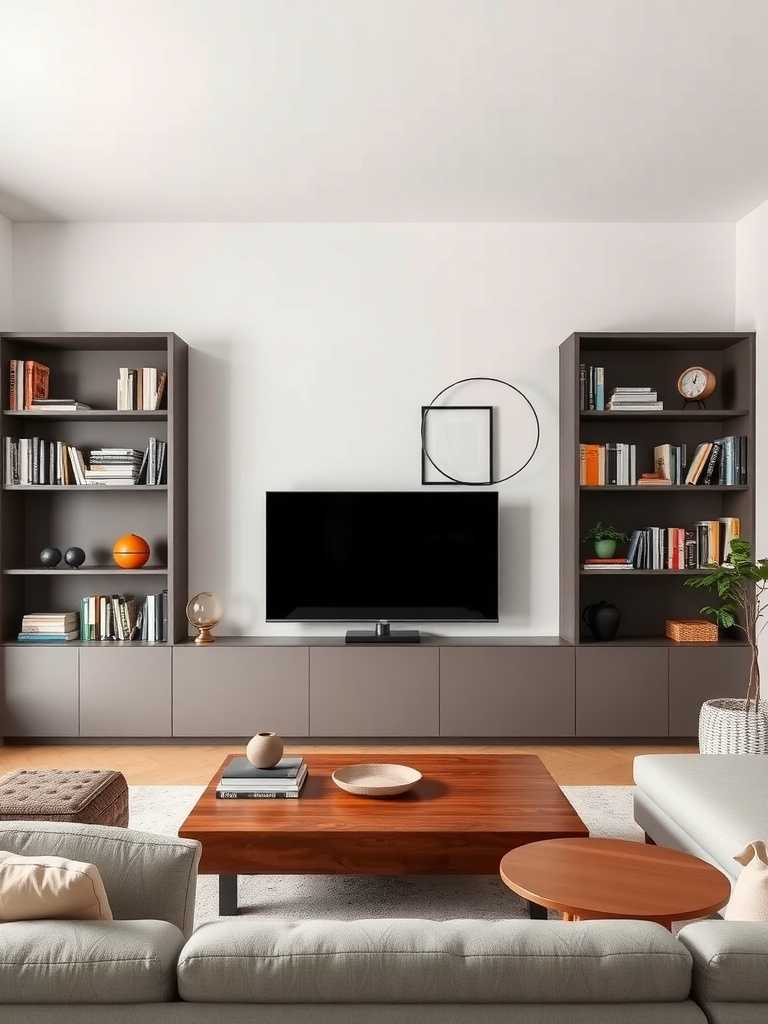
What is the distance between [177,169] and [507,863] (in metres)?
3.57

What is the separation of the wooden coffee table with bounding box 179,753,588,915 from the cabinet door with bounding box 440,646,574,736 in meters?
1.85

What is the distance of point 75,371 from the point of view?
5.00 m

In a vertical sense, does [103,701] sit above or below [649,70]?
below

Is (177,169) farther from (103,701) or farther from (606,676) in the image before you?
(606,676)

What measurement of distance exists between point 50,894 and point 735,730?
10.7 ft

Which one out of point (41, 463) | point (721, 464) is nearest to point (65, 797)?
point (41, 463)

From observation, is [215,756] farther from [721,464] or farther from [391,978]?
[391,978]

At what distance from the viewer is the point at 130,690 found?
4.64 m

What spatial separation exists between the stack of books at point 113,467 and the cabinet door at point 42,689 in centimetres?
94

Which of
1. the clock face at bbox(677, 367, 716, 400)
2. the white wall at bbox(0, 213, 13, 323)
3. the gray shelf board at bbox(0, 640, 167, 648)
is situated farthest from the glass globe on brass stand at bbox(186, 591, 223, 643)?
the clock face at bbox(677, 367, 716, 400)

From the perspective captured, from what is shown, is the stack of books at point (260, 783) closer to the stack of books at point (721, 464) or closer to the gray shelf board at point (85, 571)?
the gray shelf board at point (85, 571)

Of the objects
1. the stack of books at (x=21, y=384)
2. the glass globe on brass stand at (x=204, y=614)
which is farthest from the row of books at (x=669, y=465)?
the stack of books at (x=21, y=384)

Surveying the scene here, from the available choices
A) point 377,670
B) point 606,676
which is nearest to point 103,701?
point 377,670

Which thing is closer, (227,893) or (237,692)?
(227,893)
